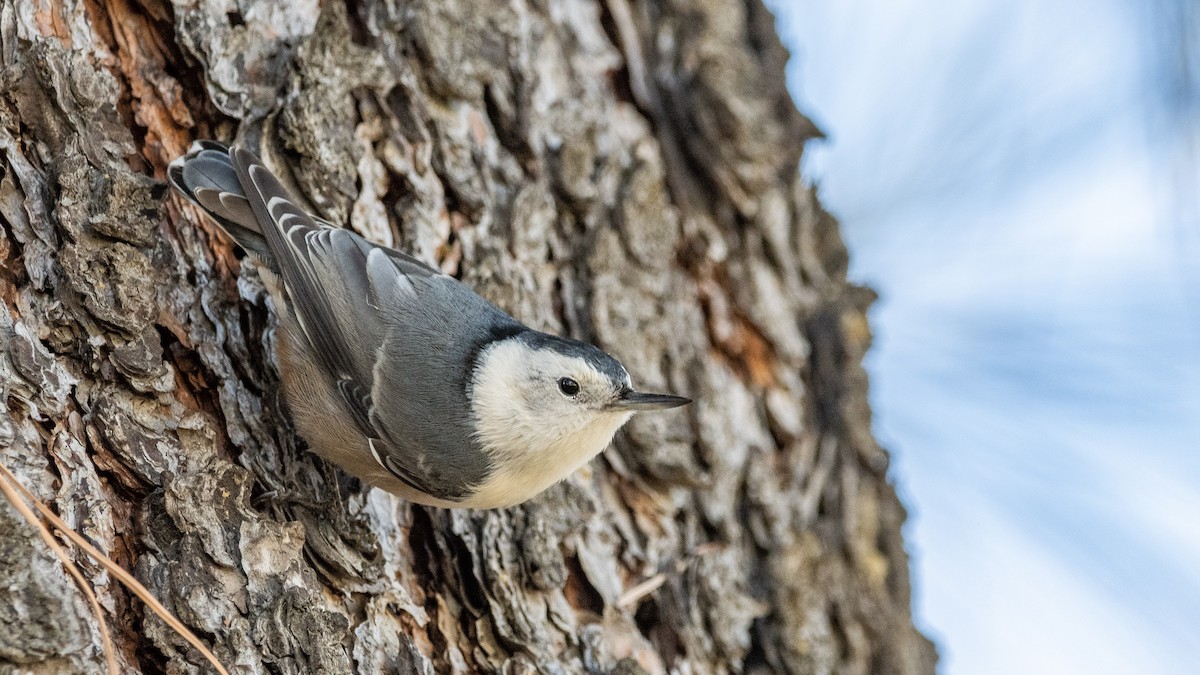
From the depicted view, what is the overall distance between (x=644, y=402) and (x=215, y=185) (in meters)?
0.86

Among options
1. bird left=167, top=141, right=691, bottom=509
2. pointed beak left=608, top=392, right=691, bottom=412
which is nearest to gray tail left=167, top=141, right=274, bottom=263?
bird left=167, top=141, right=691, bottom=509

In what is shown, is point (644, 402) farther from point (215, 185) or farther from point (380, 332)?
point (215, 185)

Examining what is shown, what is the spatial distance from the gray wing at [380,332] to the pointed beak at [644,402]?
0.96ft

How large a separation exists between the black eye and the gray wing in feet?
0.62

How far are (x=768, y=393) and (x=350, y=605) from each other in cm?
121

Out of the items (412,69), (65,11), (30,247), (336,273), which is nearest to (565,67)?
(412,69)

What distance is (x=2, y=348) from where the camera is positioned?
4.83ft

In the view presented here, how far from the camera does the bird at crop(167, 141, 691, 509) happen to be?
6.14 feet

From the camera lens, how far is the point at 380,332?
1936mm

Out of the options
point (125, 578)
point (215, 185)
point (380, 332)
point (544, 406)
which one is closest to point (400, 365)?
point (380, 332)

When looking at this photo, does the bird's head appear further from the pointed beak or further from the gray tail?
the gray tail

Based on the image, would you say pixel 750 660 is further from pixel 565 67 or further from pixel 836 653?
pixel 565 67

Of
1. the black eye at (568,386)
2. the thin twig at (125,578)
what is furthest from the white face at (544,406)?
the thin twig at (125,578)

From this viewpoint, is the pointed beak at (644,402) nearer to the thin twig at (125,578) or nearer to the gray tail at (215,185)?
the gray tail at (215,185)
